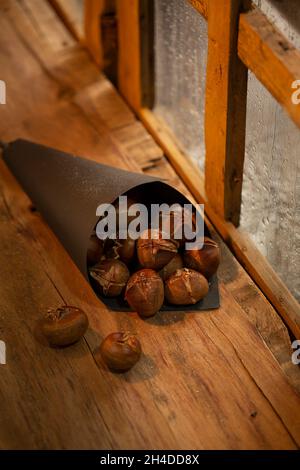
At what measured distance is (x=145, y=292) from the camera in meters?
2.07

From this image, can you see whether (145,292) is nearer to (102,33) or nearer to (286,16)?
(286,16)

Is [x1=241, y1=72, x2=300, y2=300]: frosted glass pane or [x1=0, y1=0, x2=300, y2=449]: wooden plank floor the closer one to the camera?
[x1=0, y1=0, x2=300, y2=449]: wooden plank floor

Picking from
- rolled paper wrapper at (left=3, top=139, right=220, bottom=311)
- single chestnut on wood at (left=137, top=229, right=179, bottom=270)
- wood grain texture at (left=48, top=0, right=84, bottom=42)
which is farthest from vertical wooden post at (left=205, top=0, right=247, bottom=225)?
wood grain texture at (left=48, top=0, right=84, bottom=42)

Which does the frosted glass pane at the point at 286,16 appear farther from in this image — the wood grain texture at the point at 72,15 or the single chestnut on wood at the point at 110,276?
the wood grain texture at the point at 72,15

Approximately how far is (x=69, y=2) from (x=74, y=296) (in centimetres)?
147

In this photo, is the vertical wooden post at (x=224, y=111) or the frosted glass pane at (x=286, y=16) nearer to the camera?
the frosted glass pane at (x=286, y=16)

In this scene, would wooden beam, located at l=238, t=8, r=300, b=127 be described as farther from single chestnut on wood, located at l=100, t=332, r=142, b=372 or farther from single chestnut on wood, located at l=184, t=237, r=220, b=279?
single chestnut on wood, located at l=100, t=332, r=142, b=372

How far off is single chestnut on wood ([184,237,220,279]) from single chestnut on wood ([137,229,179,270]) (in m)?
0.05

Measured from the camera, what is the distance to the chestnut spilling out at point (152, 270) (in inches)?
82.6

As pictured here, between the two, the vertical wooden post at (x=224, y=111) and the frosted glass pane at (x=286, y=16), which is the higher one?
the frosted glass pane at (x=286, y=16)

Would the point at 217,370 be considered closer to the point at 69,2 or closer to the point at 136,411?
the point at 136,411

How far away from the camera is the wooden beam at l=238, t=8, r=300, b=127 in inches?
72.7

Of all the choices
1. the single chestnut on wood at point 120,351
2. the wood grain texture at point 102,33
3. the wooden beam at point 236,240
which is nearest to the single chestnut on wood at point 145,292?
the single chestnut on wood at point 120,351

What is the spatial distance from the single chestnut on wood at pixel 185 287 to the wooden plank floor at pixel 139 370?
2.0 inches
